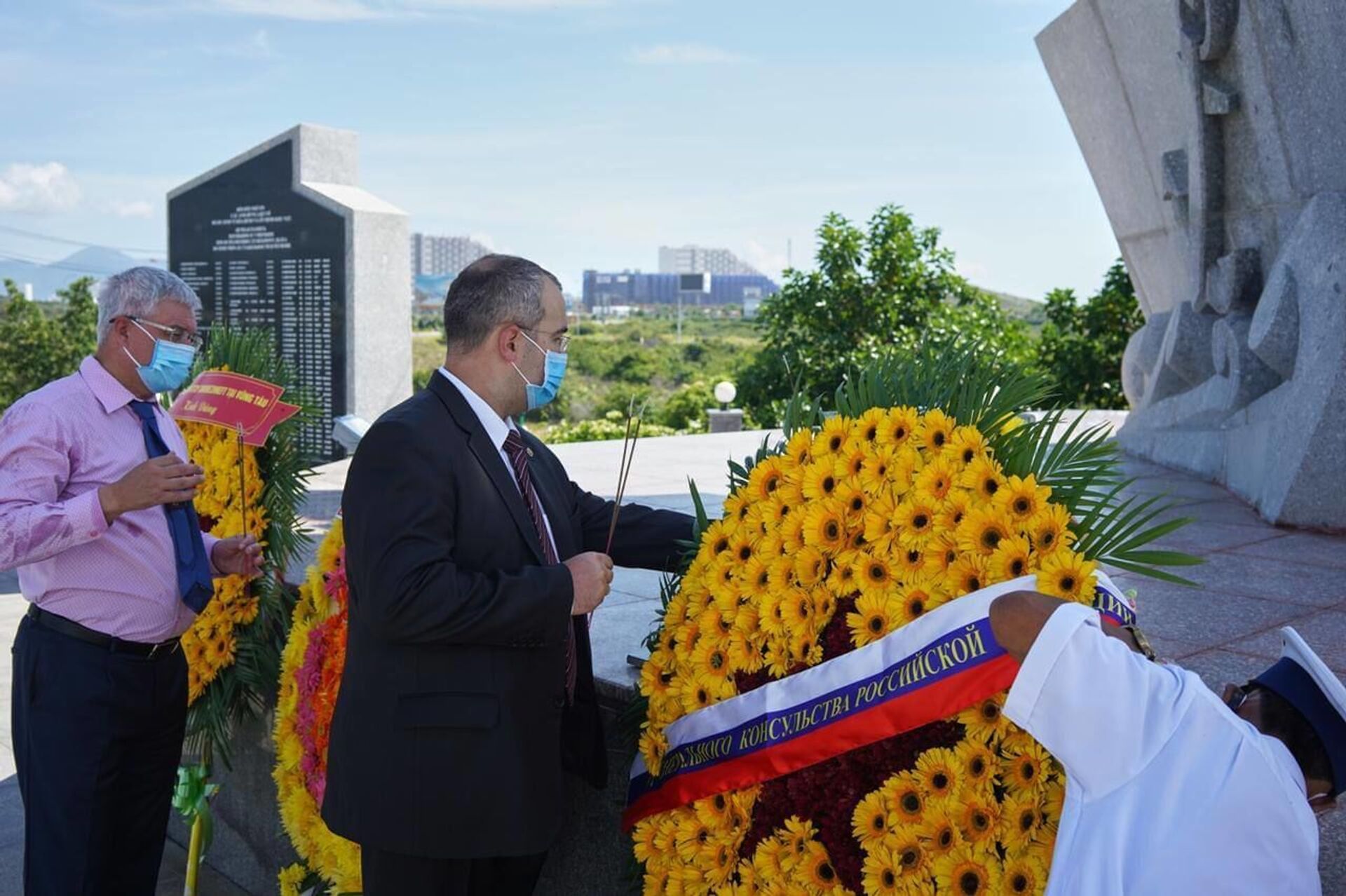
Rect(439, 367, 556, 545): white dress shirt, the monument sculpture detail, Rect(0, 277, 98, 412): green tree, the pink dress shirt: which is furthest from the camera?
Rect(0, 277, 98, 412): green tree

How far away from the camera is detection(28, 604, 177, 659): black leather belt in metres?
3.06

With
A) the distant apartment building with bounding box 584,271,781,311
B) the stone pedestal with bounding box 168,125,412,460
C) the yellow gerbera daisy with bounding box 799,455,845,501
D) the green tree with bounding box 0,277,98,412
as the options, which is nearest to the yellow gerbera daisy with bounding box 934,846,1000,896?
the yellow gerbera daisy with bounding box 799,455,845,501

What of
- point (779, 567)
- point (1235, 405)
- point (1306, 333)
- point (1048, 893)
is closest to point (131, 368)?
point (779, 567)

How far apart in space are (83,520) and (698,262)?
181585mm

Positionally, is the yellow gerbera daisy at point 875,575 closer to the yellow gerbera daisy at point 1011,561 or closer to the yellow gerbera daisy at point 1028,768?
the yellow gerbera daisy at point 1011,561

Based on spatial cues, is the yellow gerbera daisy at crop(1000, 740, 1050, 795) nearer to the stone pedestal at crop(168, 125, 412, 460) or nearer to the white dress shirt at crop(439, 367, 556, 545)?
the white dress shirt at crop(439, 367, 556, 545)

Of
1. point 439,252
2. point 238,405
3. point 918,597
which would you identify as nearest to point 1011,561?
point 918,597

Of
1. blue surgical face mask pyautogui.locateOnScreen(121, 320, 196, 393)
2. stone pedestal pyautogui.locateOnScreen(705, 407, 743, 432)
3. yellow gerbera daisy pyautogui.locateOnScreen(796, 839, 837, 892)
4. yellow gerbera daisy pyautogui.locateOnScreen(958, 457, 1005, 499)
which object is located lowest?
stone pedestal pyautogui.locateOnScreen(705, 407, 743, 432)

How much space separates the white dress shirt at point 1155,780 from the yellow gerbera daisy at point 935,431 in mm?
723

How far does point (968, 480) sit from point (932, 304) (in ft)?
45.7

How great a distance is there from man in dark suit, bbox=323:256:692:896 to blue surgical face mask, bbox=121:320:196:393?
1.02m

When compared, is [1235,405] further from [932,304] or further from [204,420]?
[932,304]

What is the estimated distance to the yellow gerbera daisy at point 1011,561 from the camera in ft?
6.99

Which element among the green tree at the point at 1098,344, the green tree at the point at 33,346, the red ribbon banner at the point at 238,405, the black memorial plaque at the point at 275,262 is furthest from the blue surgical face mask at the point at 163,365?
the green tree at the point at 33,346
